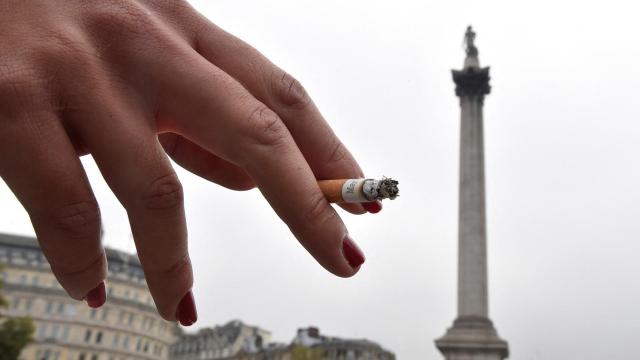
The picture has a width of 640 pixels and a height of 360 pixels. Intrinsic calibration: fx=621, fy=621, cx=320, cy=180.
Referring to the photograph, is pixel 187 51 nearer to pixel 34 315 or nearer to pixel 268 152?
pixel 268 152

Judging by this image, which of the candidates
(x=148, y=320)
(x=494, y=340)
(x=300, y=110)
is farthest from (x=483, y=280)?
(x=148, y=320)

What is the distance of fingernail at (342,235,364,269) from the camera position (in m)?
2.16

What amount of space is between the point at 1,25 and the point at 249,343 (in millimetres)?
→ 104103

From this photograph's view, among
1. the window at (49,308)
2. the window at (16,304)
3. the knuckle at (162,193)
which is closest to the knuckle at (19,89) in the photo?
the knuckle at (162,193)

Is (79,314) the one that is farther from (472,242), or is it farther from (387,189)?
(387,189)

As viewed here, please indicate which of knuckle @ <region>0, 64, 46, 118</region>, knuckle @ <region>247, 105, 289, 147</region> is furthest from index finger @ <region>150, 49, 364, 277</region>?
knuckle @ <region>0, 64, 46, 118</region>

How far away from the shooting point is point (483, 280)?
29469 mm

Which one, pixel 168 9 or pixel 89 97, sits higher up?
pixel 168 9

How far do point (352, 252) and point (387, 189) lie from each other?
263mm

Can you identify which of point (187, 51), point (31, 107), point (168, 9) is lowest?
point (31, 107)

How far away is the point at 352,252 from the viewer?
2213 mm

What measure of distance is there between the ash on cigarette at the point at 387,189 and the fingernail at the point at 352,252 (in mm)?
190

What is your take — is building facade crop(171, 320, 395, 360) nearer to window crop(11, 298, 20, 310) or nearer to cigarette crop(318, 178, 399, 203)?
window crop(11, 298, 20, 310)

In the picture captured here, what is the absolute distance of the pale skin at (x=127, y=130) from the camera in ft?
5.79
